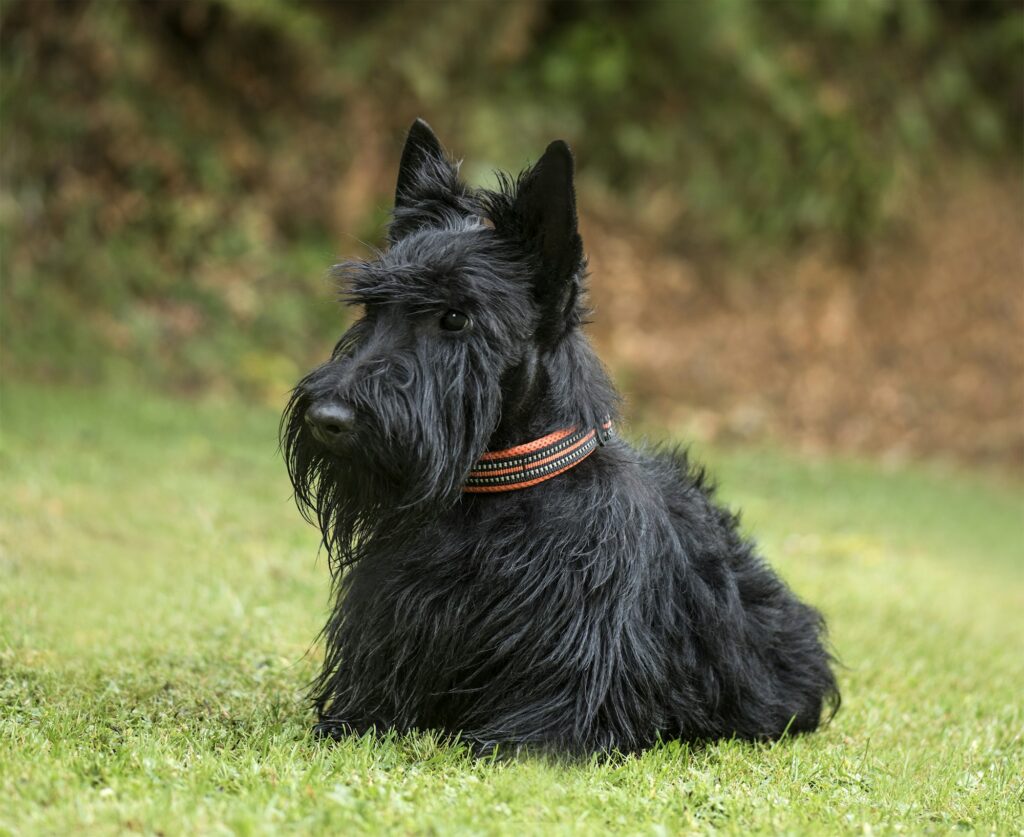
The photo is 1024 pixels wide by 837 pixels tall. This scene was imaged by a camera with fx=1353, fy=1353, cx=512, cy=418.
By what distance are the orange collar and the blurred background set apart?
9.78 metres

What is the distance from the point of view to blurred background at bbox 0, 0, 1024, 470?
14.5 m

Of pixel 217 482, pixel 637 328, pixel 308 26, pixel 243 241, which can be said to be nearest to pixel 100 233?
pixel 243 241

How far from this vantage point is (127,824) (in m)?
3.36

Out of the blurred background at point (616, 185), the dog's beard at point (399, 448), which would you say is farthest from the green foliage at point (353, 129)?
the dog's beard at point (399, 448)

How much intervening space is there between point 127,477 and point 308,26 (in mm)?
6811

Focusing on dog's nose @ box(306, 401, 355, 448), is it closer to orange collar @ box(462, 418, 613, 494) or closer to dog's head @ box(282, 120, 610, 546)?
dog's head @ box(282, 120, 610, 546)

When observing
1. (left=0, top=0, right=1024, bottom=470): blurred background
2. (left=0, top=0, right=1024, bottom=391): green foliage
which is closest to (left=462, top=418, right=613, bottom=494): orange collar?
(left=0, top=0, right=1024, bottom=391): green foliage

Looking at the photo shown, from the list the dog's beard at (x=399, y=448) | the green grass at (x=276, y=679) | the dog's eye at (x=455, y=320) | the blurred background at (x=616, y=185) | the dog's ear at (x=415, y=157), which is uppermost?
A: the blurred background at (x=616, y=185)

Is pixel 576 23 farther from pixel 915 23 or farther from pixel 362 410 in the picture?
pixel 362 410

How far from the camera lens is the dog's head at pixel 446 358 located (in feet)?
13.5

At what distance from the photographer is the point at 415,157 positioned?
4.82 m

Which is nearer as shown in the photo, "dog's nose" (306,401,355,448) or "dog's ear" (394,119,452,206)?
"dog's nose" (306,401,355,448)

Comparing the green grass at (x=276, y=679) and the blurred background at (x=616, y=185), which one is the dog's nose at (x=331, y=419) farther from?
the blurred background at (x=616, y=185)

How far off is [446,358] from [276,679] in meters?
1.91
